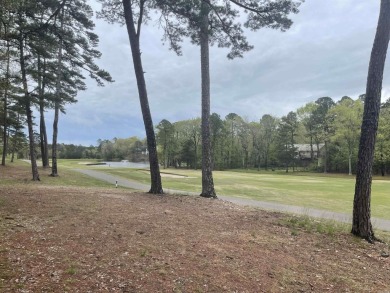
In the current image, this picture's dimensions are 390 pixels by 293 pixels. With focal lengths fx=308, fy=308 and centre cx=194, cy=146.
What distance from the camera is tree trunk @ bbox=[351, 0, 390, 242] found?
695 cm

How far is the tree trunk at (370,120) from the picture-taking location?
22.8 feet

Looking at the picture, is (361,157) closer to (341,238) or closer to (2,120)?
(341,238)

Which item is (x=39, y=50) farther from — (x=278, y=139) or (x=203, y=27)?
(x=278, y=139)

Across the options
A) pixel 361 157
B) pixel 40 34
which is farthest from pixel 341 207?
pixel 40 34

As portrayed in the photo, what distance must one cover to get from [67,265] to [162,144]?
68237mm

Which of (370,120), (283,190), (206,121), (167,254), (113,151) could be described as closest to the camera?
(167,254)

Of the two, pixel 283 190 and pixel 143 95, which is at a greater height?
pixel 143 95

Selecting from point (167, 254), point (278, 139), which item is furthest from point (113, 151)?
point (167, 254)

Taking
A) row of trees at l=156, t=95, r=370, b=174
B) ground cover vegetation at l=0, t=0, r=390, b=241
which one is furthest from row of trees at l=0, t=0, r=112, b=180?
row of trees at l=156, t=95, r=370, b=174

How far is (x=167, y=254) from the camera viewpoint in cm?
483

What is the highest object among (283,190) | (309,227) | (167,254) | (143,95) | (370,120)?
(143,95)

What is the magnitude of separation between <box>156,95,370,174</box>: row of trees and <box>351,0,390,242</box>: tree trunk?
158ft

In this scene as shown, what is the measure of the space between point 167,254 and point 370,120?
541cm

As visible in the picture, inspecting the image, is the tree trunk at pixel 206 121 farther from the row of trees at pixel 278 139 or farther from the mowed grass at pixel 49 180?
the row of trees at pixel 278 139
